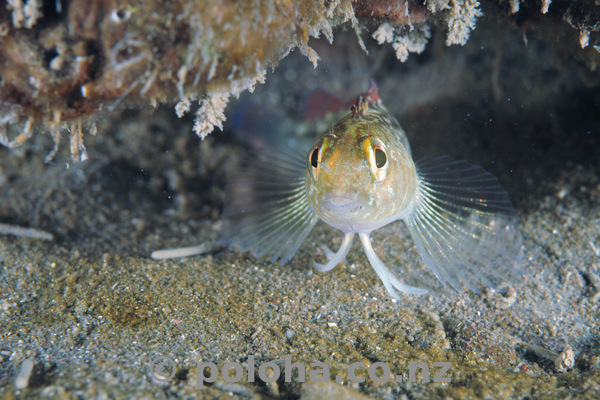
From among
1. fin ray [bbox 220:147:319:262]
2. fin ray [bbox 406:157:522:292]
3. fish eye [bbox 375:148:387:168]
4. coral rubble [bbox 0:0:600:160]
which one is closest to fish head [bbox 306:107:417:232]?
fish eye [bbox 375:148:387:168]

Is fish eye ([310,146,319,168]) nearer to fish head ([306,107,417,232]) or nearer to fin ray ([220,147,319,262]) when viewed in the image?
fish head ([306,107,417,232])

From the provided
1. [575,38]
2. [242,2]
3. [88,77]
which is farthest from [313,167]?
[575,38]

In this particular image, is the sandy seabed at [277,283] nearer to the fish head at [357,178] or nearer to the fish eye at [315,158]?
the fish head at [357,178]

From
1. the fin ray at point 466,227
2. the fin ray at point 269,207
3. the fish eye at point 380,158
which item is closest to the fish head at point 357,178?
Result: the fish eye at point 380,158

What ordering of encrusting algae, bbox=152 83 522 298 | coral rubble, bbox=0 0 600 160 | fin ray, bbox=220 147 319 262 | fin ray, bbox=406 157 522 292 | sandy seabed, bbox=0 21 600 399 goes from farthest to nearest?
fin ray, bbox=220 147 319 262, fin ray, bbox=406 157 522 292, encrusting algae, bbox=152 83 522 298, sandy seabed, bbox=0 21 600 399, coral rubble, bbox=0 0 600 160

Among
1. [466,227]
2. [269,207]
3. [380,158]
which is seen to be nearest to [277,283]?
[269,207]

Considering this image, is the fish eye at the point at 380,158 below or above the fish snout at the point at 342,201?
above

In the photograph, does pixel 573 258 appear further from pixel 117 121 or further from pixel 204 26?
pixel 117 121

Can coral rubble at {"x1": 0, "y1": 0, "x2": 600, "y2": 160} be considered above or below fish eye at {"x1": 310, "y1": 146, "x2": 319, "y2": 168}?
above

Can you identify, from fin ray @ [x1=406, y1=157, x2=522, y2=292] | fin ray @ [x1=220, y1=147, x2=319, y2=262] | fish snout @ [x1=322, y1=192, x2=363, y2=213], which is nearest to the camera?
fish snout @ [x1=322, y1=192, x2=363, y2=213]
